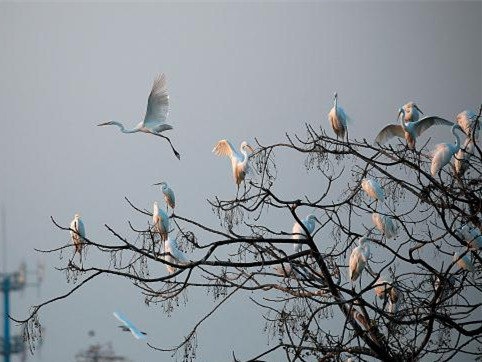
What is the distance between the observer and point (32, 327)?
5320 millimetres

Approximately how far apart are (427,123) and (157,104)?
101 inches

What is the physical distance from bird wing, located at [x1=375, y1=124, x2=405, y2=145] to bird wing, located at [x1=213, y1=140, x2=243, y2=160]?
142cm

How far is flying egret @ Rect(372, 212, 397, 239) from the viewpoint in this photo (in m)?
6.74

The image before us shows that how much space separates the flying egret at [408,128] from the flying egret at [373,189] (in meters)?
1.42

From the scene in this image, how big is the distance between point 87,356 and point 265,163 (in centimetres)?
842

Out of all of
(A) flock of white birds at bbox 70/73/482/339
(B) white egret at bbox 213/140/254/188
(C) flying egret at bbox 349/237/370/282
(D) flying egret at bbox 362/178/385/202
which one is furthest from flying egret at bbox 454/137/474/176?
(B) white egret at bbox 213/140/254/188

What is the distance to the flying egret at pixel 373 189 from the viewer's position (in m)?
6.77

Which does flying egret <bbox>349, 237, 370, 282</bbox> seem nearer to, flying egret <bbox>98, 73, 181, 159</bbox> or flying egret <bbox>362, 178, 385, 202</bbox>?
flying egret <bbox>362, 178, 385, 202</bbox>

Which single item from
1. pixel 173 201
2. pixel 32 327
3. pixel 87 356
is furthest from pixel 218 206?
pixel 87 356

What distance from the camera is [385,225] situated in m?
6.84

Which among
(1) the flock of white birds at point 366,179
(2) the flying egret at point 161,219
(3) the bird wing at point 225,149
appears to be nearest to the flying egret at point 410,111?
(1) the flock of white birds at point 366,179

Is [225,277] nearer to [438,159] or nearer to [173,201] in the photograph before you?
[438,159]

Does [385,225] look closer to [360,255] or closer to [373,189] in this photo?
[373,189]

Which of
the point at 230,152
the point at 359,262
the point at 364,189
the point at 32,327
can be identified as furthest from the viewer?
the point at 230,152
